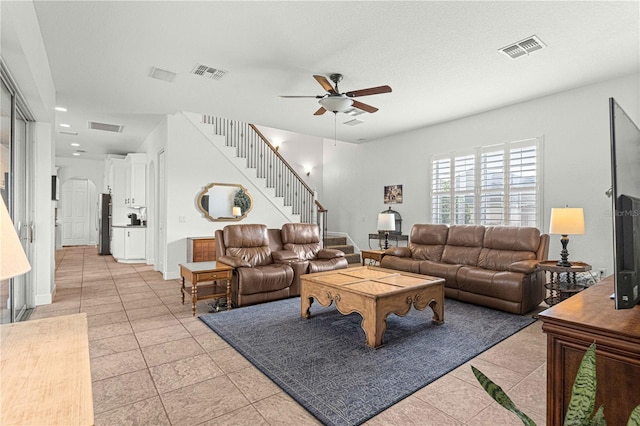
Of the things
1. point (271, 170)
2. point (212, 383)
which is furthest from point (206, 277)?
point (271, 170)

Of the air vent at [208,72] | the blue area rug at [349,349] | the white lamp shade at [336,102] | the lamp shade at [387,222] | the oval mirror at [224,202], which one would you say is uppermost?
the air vent at [208,72]

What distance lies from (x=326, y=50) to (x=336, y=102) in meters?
0.66

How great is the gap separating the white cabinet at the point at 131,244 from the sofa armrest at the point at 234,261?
4761 mm

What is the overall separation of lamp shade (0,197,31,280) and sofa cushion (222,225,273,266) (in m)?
3.87

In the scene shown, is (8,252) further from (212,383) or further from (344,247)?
(344,247)

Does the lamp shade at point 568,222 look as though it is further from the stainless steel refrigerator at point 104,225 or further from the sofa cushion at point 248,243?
the stainless steel refrigerator at point 104,225

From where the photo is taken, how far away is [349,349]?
301 cm

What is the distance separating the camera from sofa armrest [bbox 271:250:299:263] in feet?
16.4

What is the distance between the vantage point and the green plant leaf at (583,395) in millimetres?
789

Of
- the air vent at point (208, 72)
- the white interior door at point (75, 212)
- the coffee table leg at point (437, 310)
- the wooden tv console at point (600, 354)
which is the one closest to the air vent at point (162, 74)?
the air vent at point (208, 72)

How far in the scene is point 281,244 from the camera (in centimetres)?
560

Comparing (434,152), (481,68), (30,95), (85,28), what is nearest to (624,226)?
(481,68)

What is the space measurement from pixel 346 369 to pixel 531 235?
3.44 meters

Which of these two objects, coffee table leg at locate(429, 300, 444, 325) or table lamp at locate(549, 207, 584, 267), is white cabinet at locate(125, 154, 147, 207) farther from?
table lamp at locate(549, 207, 584, 267)
